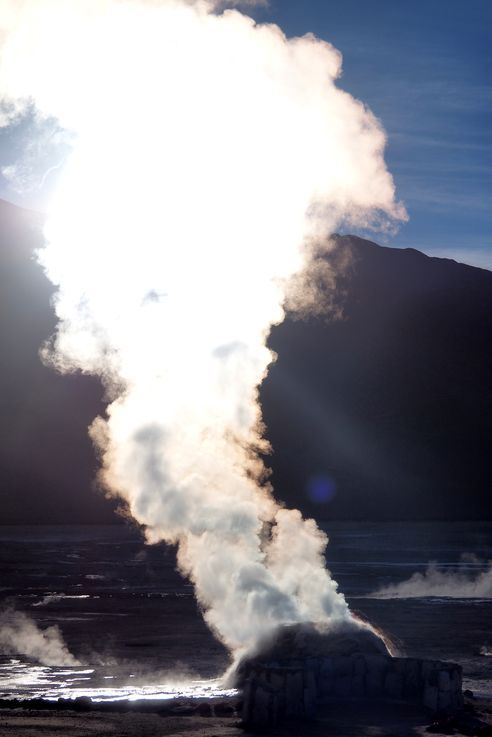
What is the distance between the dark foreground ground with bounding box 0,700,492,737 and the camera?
28953mm

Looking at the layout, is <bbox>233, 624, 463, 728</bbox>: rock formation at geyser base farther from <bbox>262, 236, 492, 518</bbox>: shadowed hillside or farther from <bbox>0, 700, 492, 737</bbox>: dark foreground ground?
<bbox>262, 236, 492, 518</bbox>: shadowed hillside

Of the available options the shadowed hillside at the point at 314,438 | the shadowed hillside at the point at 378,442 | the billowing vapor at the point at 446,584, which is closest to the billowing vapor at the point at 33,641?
the billowing vapor at the point at 446,584

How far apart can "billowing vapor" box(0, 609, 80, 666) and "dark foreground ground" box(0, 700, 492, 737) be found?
9766 mm

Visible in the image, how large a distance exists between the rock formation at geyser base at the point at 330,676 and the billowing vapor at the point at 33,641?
976 cm

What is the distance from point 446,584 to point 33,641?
3155 centimetres

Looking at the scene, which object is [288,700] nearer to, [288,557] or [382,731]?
[382,731]

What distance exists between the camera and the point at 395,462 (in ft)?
583

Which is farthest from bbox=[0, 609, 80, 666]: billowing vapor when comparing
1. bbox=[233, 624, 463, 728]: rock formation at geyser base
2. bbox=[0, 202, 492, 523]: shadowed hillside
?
bbox=[0, 202, 492, 523]: shadowed hillside

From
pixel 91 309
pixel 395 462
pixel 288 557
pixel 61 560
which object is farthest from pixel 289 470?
pixel 288 557

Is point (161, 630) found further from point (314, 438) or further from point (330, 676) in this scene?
point (314, 438)

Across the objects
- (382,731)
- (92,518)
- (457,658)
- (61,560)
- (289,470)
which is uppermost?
(289,470)

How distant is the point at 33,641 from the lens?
4616 cm

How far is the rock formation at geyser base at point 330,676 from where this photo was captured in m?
30.7

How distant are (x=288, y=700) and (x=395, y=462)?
487 feet
